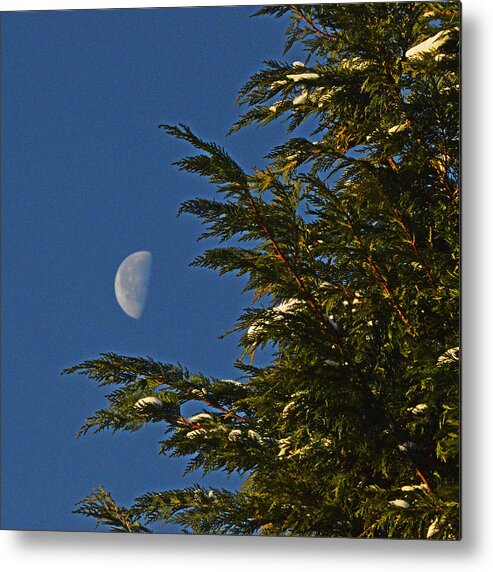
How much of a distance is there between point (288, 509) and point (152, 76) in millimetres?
1097

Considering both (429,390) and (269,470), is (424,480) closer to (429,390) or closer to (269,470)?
(429,390)

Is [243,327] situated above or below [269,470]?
above

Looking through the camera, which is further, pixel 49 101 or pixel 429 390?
pixel 49 101

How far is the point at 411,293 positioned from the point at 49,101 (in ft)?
3.32

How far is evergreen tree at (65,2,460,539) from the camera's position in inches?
94.3

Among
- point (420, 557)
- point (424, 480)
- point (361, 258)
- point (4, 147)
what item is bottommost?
point (420, 557)

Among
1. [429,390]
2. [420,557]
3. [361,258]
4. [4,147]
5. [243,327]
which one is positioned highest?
[4,147]

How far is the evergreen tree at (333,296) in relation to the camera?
2396mm

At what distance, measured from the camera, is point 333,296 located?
242 cm

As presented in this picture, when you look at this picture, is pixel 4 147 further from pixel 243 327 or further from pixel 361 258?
pixel 361 258

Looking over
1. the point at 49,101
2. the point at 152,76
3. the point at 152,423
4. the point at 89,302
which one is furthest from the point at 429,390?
the point at 49,101

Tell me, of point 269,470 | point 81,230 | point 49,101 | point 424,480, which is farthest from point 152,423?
point 49,101

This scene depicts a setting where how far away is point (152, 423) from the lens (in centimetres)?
247

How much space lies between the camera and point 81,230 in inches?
98.4
